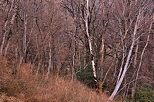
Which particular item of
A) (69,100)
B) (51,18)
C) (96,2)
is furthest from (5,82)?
(96,2)

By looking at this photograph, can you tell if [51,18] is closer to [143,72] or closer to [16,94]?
[16,94]

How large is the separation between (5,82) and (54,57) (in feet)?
17.0

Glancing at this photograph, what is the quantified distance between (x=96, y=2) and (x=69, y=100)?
23.0 feet

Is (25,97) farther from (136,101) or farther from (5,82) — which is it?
(136,101)

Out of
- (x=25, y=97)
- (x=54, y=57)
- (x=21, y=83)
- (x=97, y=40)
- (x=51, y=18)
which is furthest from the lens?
(x=54, y=57)

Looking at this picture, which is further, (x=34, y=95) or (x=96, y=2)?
(x=96, y=2)

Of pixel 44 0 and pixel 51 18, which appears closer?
pixel 51 18

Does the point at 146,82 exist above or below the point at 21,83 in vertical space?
below

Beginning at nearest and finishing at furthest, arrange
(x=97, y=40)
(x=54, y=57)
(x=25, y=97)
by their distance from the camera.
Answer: (x=25, y=97) < (x=97, y=40) < (x=54, y=57)

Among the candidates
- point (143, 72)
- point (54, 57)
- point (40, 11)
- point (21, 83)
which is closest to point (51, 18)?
point (40, 11)

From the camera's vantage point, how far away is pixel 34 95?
4.15 m

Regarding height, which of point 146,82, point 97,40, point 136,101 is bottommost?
point 136,101

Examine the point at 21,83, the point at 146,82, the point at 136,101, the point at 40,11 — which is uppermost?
the point at 40,11

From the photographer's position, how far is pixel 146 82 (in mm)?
8523
